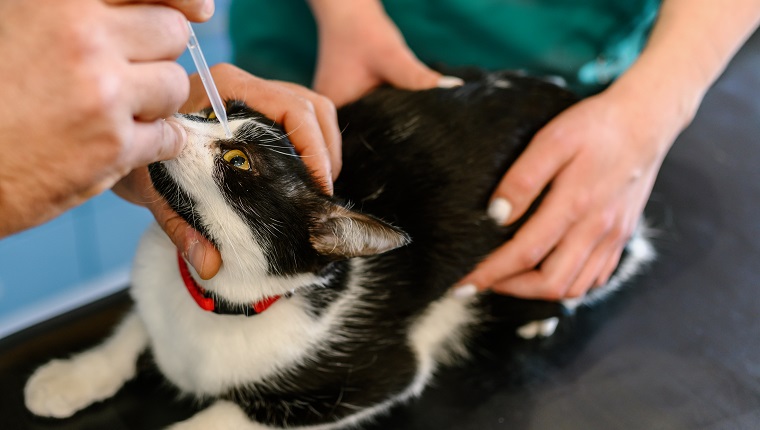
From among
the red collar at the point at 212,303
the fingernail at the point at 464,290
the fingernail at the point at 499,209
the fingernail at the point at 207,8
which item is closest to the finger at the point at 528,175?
the fingernail at the point at 499,209

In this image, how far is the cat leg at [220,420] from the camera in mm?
865

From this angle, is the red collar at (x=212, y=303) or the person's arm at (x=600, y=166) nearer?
the red collar at (x=212, y=303)

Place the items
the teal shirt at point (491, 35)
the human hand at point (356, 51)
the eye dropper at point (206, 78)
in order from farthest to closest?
the teal shirt at point (491, 35) → the human hand at point (356, 51) → the eye dropper at point (206, 78)

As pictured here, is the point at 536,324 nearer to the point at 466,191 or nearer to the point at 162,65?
the point at 466,191

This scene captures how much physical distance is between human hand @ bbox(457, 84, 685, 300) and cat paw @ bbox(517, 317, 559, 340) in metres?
→ 0.05

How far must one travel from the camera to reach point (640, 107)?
104 centimetres

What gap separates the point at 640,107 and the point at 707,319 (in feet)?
1.17

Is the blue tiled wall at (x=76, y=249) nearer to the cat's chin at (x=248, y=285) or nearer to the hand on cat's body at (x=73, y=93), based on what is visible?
the cat's chin at (x=248, y=285)

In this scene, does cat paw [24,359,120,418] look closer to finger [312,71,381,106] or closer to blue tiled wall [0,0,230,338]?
finger [312,71,381,106]

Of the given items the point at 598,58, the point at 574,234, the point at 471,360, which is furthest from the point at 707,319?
the point at 598,58

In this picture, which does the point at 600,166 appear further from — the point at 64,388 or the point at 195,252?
the point at 64,388

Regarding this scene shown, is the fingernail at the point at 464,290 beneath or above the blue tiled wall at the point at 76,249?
above

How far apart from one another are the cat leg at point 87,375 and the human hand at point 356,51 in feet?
1.67

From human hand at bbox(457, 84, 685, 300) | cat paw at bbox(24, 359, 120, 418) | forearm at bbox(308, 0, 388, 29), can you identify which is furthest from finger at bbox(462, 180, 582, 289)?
cat paw at bbox(24, 359, 120, 418)
